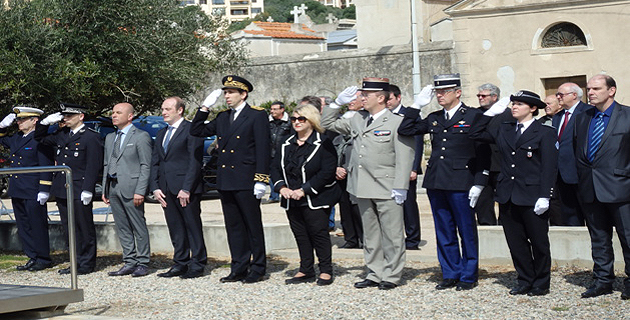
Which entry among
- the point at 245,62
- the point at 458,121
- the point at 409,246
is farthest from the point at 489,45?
the point at 458,121

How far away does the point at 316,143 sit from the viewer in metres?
8.73

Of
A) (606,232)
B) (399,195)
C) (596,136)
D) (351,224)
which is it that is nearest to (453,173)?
(399,195)

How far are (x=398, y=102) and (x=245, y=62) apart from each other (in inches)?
584

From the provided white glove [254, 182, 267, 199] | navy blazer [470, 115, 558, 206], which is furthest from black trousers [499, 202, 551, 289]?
white glove [254, 182, 267, 199]

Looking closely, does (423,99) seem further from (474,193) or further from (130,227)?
(130,227)

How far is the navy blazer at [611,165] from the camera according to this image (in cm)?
744

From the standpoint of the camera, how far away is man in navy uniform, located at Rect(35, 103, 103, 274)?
1010 centimetres

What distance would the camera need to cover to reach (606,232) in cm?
773

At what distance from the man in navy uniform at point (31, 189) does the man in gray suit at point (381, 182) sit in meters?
4.01

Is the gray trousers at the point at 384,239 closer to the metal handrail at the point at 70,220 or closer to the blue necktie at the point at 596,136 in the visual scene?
the blue necktie at the point at 596,136

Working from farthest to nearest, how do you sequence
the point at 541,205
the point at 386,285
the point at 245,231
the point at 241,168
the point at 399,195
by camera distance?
the point at 245,231, the point at 241,168, the point at 386,285, the point at 399,195, the point at 541,205

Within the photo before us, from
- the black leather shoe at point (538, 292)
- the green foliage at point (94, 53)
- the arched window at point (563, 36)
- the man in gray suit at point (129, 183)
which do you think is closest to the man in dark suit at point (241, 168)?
the man in gray suit at point (129, 183)

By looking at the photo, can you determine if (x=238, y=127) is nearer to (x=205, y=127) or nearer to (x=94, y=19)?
(x=205, y=127)

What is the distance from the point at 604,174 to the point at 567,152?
171cm
